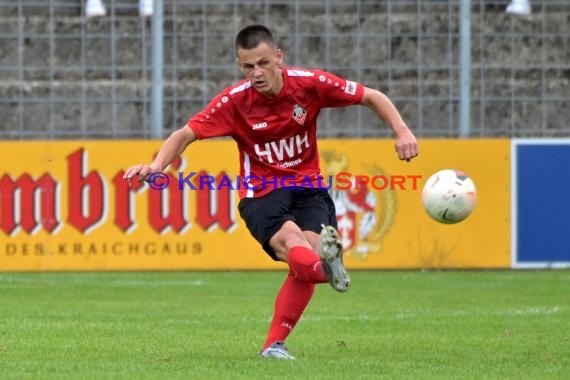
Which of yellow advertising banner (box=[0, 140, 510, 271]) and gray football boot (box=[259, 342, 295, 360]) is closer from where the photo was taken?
gray football boot (box=[259, 342, 295, 360])

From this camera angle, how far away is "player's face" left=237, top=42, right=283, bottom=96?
290 inches

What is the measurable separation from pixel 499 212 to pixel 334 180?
1.79 m

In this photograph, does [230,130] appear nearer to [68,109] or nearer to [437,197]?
[437,197]

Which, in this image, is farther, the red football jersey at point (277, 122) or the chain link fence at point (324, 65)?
the chain link fence at point (324, 65)

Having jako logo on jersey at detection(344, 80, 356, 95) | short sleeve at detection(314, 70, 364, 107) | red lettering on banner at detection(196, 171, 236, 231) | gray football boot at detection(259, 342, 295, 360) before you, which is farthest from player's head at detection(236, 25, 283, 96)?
red lettering on banner at detection(196, 171, 236, 231)

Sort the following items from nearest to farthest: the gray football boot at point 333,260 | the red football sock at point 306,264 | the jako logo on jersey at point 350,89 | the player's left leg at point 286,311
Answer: the gray football boot at point 333,260 → the red football sock at point 306,264 → the player's left leg at point 286,311 → the jako logo on jersey at point 350,89

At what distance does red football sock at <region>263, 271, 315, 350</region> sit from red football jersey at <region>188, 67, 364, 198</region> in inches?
21.2

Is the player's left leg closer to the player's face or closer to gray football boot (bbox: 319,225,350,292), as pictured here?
gray football boot (bbox: 319,225,350,292)

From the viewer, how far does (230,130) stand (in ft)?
25.3

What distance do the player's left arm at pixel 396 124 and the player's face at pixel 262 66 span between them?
520 mm

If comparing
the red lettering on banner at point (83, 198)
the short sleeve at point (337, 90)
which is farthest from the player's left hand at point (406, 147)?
the red lettering on banner at point (83, 198)

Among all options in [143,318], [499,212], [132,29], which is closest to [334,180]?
[499,212]

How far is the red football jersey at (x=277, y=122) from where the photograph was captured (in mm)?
7648

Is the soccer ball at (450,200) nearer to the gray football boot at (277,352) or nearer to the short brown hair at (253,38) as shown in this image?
the gray football boot at (277,352)
